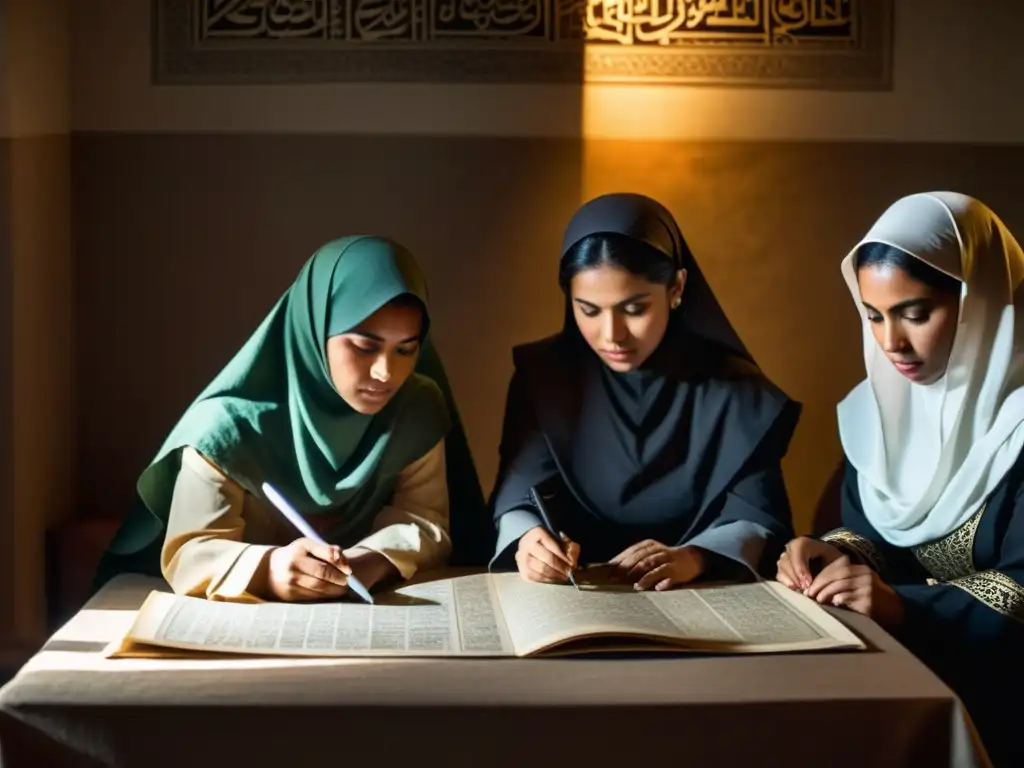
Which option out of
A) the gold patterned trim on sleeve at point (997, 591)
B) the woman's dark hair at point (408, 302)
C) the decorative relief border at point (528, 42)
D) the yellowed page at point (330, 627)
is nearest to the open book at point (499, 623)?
the yellowed page at point (330, 627)

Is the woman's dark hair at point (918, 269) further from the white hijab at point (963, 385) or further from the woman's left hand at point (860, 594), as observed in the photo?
the woman's left hand at point (860, 594)

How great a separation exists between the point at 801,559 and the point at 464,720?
76 centimetres

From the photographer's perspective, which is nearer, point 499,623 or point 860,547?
point 499,623

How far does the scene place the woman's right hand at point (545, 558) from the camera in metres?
1.99

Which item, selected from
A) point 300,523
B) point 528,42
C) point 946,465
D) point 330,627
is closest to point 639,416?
point 946,465

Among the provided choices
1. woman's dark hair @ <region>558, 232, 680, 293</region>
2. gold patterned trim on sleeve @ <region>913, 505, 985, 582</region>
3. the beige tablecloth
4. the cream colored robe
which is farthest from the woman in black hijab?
the beige tablecloth

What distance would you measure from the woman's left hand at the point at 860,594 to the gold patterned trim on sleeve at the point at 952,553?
23 cm

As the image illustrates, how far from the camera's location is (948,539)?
2094 millimetres

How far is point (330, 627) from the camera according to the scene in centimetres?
174

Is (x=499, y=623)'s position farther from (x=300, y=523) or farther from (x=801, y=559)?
(x=801, y=559)

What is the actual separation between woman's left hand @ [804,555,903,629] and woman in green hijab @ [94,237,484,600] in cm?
67

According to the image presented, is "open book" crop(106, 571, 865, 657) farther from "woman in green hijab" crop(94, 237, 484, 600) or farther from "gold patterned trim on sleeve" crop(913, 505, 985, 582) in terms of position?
"gold patterned trim on sleeve" crop(913, 505, 985, 582)

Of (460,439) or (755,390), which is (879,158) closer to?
(755,390)

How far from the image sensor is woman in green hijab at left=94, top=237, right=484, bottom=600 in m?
2.05
